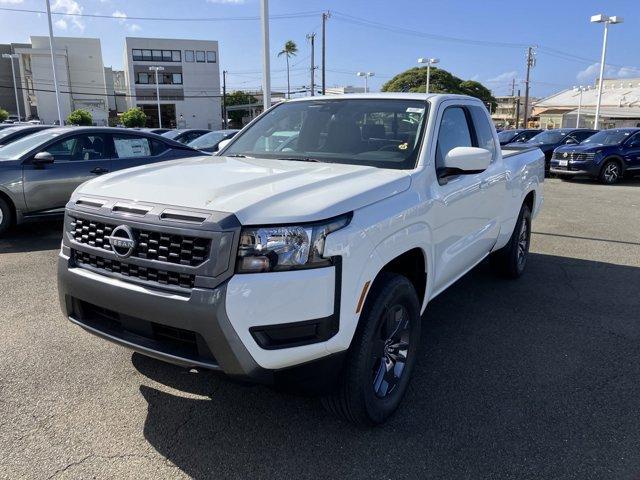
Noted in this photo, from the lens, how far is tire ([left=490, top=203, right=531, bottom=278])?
561 centimetres

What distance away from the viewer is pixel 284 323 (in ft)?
7.88

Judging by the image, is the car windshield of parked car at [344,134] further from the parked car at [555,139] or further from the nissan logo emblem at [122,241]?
the parked car at [555,139]

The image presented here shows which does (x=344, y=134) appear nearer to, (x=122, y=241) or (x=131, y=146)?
(x=122, y=241)

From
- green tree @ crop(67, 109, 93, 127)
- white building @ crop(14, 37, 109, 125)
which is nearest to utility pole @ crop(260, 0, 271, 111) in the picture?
green tree @ crop(67, 109, 93, 127)

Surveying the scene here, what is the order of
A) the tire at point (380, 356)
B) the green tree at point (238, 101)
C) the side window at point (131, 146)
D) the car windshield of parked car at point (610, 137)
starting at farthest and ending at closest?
the green tree at point (238, 101)
the car windshield of parked car at point (610, 137)
the side window at point (131, 146)
the tire at point (380, 356)

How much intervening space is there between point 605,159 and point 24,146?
49.7 ft

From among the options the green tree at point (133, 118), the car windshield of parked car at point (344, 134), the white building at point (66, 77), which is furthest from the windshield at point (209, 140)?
the white building at point (66, 77)

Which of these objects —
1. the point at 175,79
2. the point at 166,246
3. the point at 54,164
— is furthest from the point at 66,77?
the point at 166,246

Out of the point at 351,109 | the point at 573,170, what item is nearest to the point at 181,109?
the point at 573,170

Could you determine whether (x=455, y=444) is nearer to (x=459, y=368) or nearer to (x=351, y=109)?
(x=459, y=368)

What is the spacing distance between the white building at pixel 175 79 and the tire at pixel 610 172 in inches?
2660

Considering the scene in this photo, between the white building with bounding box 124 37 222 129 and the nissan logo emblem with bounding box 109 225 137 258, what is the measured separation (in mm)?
76408

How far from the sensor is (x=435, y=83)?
6606 cm

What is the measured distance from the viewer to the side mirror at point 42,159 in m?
7.41
